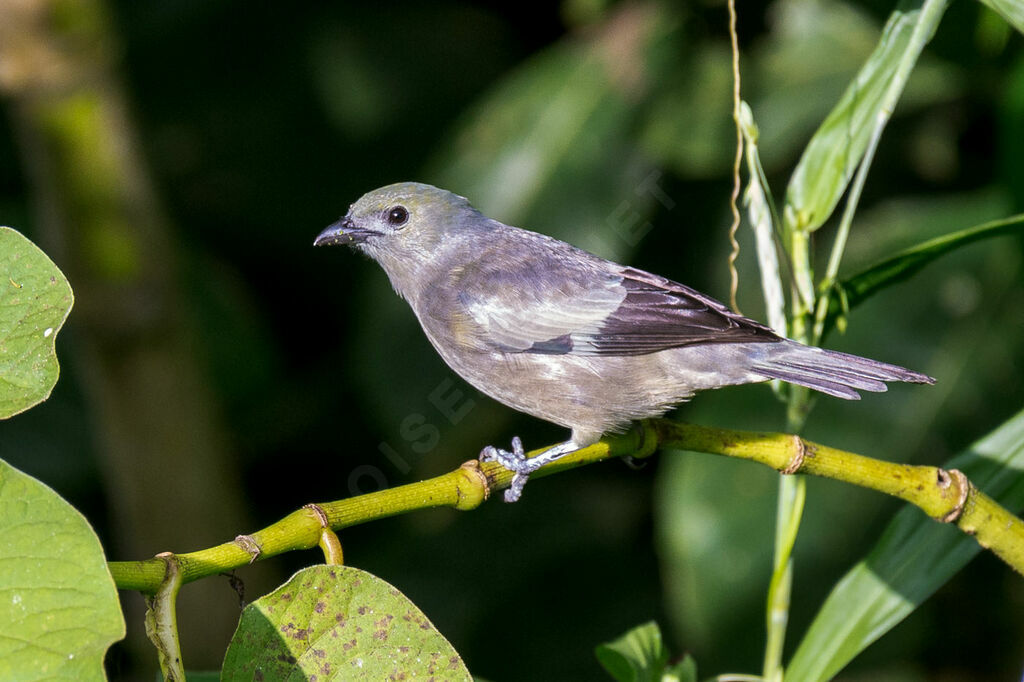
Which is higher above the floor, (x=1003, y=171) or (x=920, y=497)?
(x=1003, y=171)

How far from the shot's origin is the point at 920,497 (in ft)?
6.98

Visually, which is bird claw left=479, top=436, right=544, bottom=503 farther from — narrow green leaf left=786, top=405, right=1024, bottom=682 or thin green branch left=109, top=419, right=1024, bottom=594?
narrow green leaf left=786, top=405, right=1024, bottom=682

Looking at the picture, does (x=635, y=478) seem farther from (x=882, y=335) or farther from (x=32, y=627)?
(x=32, y=627)

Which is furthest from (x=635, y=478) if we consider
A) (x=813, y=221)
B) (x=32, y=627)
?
(x=32, y=627)

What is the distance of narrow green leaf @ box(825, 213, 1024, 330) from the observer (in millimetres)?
2127

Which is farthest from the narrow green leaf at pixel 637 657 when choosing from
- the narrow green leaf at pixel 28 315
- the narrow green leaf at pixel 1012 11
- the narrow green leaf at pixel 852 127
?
the narrow green leaf at pixel 1012 11

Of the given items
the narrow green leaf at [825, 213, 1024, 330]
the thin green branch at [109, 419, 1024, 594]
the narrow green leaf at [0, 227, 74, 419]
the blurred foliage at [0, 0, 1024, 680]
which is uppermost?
the narrow green leaf at [825, 213, 1024, 330]

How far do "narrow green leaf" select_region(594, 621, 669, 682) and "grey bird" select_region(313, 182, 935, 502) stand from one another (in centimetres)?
49

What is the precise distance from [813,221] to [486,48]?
3434mm

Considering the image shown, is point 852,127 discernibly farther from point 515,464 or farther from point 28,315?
point 28,315

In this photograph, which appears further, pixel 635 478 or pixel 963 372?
pixel 635 478

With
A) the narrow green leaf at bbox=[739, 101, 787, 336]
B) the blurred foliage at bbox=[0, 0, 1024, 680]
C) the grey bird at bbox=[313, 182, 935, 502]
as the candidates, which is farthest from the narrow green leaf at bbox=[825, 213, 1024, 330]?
the blurred foliage at bbox=[0, 0, 1024, 680]

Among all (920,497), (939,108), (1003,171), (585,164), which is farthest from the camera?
(939,108)

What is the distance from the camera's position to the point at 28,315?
1657 millimetres
